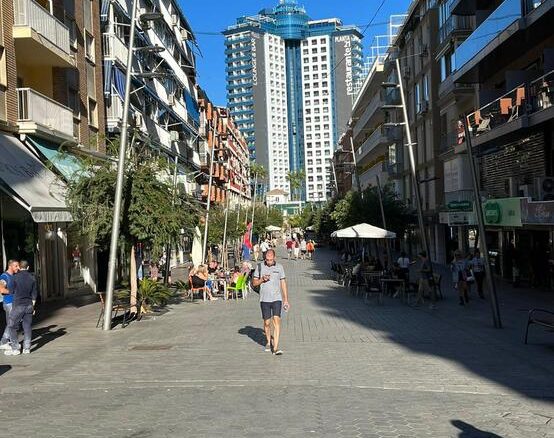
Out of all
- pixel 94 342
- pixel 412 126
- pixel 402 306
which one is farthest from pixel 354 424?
pixel 412 126

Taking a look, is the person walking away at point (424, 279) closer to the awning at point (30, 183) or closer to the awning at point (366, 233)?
the awning at point (366, 233)

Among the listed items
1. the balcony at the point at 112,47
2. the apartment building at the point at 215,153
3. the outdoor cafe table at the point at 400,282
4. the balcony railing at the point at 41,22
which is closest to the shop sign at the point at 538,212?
the outdoor cafe table at the point at 400,282

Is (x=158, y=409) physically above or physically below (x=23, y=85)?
below

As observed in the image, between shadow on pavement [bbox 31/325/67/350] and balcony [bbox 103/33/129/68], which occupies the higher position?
balcony [bbox 103/33/129/68]

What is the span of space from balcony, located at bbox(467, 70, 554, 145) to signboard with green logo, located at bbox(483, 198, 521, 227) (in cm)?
244

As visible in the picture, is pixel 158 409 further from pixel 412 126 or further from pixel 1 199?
pixel 412 126

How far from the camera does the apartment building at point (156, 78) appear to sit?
94.9 ft

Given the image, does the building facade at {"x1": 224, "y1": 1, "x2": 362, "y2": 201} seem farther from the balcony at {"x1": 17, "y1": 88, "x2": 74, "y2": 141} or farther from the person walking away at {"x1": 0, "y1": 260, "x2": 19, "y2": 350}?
the person walking away at {"x1": 0, "y1": 260, "x2": 19, "y2": 350}

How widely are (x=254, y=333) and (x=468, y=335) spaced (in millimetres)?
4193

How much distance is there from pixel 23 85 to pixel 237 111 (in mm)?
162936

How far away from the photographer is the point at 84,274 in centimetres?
2538

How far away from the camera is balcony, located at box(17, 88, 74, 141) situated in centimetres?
1920

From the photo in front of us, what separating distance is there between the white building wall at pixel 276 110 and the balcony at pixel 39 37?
5648 inches

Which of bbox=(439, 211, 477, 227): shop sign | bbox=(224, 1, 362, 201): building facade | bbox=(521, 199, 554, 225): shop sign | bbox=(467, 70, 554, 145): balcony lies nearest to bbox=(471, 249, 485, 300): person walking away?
bbox=(521, 199, 554, 225): shop sign
